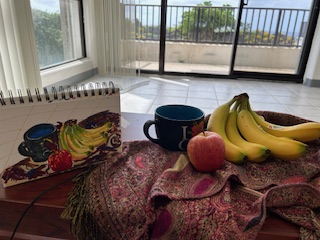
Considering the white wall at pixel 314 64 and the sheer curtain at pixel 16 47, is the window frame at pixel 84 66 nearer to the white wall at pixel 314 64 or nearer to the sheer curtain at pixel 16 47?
the sheer curtain at pixel 16 47

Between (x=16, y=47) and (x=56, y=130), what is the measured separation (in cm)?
141

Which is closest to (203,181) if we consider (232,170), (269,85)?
(232,170)

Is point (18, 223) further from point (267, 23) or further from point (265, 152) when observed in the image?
point (267, 23)

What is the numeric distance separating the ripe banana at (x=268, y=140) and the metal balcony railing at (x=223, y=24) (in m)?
2.77

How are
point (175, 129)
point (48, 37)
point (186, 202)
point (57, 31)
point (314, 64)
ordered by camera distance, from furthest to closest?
point (314, 64), point (57, 31), point (48, 37), point (175, 129), point (186, 202)

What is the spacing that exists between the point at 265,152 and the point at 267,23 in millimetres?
3781

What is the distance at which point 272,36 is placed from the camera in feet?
12.7

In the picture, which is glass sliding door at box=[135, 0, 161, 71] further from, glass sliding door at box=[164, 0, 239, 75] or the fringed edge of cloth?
the fringed edge of cloth

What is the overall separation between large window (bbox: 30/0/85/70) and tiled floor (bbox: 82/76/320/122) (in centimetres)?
→ 66

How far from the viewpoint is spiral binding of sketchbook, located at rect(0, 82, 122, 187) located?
44 cm

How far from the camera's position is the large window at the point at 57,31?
7.43 ft

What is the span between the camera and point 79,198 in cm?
45

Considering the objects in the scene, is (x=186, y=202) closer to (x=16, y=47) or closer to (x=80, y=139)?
(x=80, y=139)

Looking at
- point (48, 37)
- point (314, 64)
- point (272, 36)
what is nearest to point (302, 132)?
point (48, 37)
